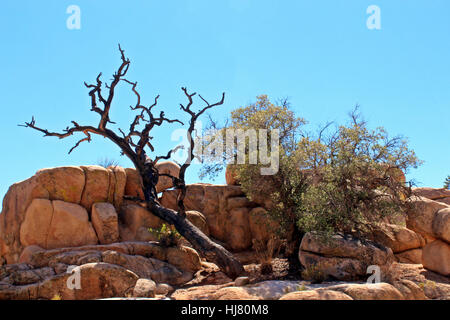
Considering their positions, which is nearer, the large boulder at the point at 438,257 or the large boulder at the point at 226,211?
the large boulder at the point at 438,257

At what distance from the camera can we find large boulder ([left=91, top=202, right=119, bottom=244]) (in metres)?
18.8

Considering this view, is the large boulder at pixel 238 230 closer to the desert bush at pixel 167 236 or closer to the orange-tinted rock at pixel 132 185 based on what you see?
the desert bush at pixel 167 236

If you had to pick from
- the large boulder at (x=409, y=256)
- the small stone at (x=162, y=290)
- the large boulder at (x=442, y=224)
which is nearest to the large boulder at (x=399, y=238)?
the large boulder at (x=409, y=256)

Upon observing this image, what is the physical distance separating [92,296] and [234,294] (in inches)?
219

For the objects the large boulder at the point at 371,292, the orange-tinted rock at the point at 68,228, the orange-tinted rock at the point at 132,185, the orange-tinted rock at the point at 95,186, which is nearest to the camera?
the large boulder at the point at 371,292

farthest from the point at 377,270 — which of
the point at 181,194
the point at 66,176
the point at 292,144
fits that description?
the point at 66,176

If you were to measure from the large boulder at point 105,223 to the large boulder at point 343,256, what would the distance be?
880 centimetres

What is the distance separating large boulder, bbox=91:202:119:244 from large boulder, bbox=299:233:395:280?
8803 millimetres

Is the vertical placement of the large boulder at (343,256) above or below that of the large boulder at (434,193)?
below

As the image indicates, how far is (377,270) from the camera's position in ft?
46.2

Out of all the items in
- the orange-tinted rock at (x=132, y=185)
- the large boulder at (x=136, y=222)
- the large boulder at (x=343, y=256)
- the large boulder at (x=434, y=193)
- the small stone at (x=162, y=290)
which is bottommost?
the small stone at (x=162, y=290)

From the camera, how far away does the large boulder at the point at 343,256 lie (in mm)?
14508

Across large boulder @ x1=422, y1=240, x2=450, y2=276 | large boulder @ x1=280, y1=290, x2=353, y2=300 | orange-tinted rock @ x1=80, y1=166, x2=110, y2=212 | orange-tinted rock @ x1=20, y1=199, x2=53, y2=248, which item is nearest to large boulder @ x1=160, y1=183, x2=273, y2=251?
orange-tinted rock @ x1=80, y1=166, x2=110, y2=212

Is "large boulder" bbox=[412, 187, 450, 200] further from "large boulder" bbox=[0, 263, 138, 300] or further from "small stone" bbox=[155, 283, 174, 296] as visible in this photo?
"large boulder" bbox=[0, 263, 138, 300]
